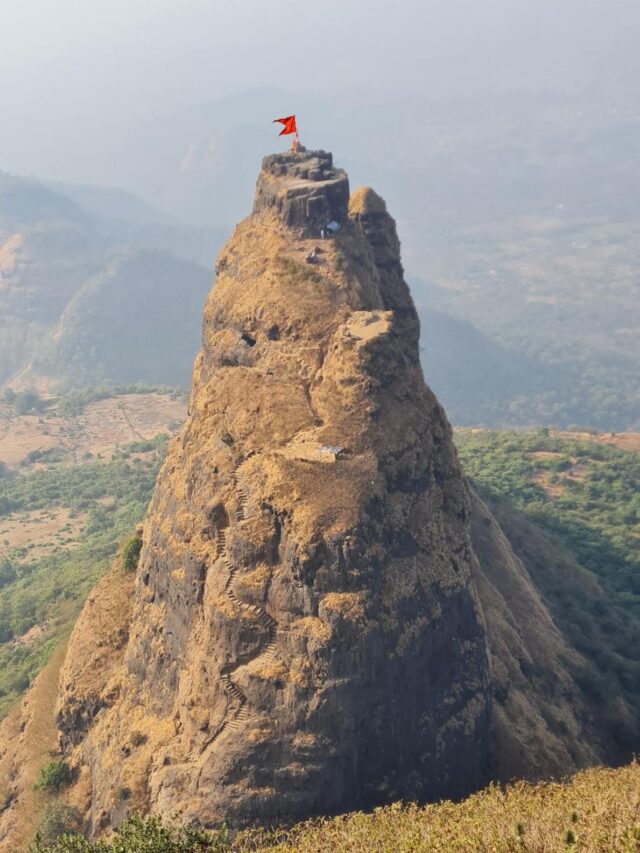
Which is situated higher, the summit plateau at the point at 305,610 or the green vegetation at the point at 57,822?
the summit plateau at the point at 305,610

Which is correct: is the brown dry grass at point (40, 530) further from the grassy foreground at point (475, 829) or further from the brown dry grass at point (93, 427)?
the grassy foreground at point (475, 829)

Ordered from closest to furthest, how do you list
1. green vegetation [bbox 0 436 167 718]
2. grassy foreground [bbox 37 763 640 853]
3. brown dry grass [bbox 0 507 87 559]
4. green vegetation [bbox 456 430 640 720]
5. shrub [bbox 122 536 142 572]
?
grassy foreground [bbox 37 763 640 853] < shrub [bbox 122 536 142 572] < green vegetation [bbox 456 430 640 720] < green vegetation [bbox 0 436 167 718] < brown dry grass [bbox 0 507 87 559]

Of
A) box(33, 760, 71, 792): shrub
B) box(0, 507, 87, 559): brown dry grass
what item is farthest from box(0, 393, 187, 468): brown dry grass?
box(33, 760, 71, 792): shrub

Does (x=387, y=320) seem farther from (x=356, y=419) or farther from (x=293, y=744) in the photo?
(x=293, y=744)

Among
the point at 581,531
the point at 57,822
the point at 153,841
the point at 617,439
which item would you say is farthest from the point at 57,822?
the point at 617,439

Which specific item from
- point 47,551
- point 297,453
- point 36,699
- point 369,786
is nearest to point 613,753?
point 369,786

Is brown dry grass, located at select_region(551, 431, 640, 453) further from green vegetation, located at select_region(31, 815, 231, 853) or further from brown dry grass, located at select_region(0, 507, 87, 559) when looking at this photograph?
green vegetation, located at select_region(31, 815, 231, 853)

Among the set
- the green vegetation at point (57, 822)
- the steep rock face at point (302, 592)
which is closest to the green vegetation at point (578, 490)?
the steep rock face at point (302, 592)
